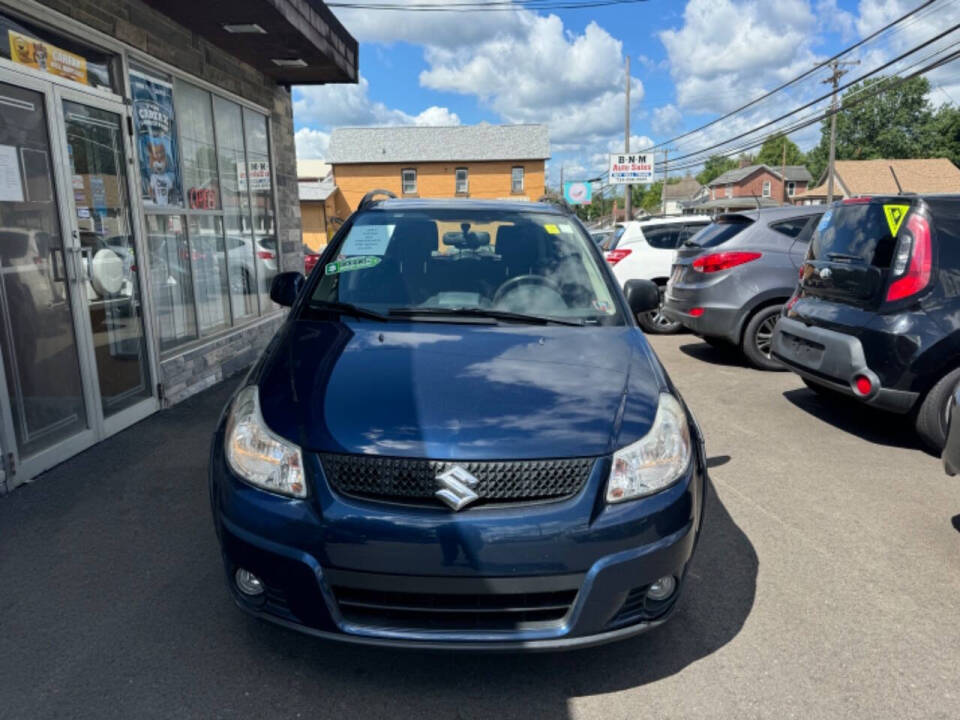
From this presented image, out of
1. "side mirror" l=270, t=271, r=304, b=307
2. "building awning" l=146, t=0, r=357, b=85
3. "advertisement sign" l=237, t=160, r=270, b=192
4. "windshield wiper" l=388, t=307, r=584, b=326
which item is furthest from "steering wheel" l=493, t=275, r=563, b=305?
"advertisement sign" l=237, t=160, r=270, b=192

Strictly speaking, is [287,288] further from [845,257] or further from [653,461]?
[845,257]

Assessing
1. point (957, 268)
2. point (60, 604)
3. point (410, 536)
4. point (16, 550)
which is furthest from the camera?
point (957, 268)

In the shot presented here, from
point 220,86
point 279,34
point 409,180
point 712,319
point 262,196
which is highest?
point 409,180

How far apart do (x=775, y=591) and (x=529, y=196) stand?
40941mm

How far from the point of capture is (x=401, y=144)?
43.7 metres

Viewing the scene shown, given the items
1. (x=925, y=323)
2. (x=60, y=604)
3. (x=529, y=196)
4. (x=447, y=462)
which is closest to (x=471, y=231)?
(x=447, y=462)

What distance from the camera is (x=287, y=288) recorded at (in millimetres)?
3709

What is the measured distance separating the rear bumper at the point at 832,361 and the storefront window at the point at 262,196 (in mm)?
5981

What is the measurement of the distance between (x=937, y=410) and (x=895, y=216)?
1.32m

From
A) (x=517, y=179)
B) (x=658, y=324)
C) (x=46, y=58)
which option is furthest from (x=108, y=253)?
(x=517, y=179)

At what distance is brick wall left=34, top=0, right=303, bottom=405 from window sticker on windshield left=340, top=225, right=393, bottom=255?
284 centimetres

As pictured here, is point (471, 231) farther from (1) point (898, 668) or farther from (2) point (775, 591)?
(1) point (898, 668)

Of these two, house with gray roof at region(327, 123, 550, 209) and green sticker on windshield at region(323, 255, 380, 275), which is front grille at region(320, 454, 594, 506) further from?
house with gray roof at region(327, 123, 550, 209)

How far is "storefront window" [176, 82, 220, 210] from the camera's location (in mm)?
6645
